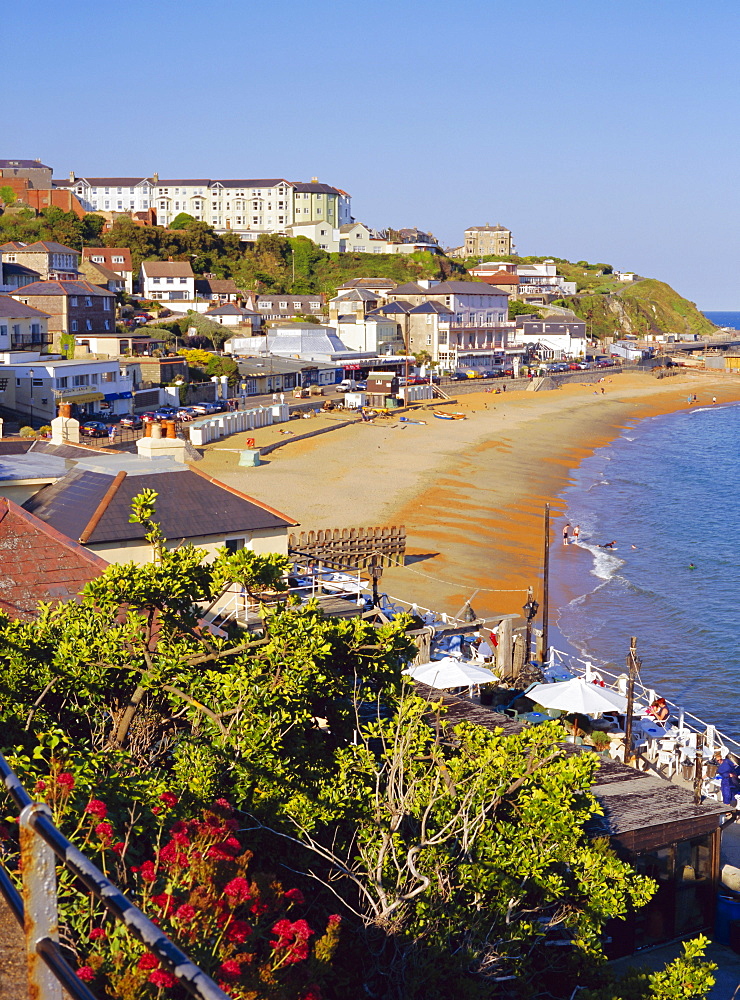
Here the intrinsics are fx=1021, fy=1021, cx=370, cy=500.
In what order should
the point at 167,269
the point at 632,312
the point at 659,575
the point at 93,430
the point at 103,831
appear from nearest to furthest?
the point at 103,831, the point at 659,575, the point at 93,430, the point at 167,269, the point at 632,312

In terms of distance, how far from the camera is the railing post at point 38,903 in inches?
96.7

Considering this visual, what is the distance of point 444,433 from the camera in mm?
69750

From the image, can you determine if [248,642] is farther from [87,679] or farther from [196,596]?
[87,679]

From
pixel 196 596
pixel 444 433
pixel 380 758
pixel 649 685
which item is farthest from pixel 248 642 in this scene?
pixel 444 433

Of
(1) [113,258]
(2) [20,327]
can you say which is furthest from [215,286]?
(2) [20,327]

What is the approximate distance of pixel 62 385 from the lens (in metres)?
55.2

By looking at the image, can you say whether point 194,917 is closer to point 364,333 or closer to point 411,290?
point 364,333

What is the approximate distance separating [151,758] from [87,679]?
88 cm

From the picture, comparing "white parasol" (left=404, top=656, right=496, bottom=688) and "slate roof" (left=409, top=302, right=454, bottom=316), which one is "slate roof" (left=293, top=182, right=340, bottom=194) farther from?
"white parasol" (left=404, top=656, right=496, bottom=688)

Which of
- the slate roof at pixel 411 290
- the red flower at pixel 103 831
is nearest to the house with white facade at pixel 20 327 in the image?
the slate roof at pixel 411 290

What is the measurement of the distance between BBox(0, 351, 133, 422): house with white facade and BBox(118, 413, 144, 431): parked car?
67cm

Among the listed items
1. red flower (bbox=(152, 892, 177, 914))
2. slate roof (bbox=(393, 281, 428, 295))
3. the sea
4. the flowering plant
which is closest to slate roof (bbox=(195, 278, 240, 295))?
slate roof (bbox=(393, 281, 428, 295))

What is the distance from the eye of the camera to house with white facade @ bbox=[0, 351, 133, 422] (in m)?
53.9

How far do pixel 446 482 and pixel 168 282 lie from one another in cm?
6473
